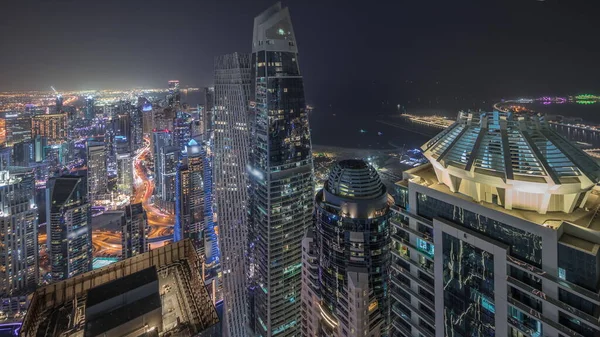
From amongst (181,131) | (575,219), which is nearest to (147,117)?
(181,131)

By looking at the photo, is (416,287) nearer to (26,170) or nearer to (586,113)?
(586,113)

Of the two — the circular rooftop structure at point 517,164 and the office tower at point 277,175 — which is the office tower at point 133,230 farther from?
the circular rooftop structure at point 517,164

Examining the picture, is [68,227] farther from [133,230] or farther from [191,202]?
[191,202]

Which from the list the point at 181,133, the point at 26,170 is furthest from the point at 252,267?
the point at 181,133

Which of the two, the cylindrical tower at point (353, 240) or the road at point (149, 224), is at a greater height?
the cylindrical tower at point (353, 240)

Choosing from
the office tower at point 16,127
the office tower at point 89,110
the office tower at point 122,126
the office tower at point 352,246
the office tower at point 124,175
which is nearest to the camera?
the office tower at point 352,246

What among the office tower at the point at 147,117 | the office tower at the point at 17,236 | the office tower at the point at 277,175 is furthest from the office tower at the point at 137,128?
the office tower at the point at 277,175

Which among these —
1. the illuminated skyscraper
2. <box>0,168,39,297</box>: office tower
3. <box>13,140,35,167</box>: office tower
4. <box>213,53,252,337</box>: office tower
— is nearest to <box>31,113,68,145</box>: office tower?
<box>13,140,35,167</box>: office tower
